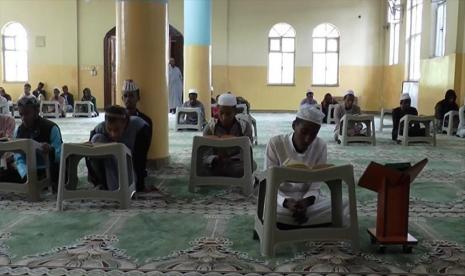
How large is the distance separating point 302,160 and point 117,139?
1755mm

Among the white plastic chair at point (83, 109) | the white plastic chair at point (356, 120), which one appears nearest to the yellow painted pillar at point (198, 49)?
the white plastic chair at point (83, 109)

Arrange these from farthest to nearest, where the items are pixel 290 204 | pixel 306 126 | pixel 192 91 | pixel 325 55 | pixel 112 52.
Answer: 1. pixel 325 55
2. pixel 112 52
3. pixel 192 91
4. pixel 306 126
5. pixel 290 204

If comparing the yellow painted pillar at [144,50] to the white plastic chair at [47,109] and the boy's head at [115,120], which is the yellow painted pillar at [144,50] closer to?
the boy's head at [115,120]

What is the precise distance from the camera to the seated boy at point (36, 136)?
15.0 ft

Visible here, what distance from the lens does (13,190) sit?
14.7ft

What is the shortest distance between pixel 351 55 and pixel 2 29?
35.0ft

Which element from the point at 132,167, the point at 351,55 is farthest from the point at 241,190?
the point at 351,55

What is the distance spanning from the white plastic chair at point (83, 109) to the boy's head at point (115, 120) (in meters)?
10.2

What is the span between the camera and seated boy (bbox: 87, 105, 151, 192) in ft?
14.6

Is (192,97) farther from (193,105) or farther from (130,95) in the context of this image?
(130,95)

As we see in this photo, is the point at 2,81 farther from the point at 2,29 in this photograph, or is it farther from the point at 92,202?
the point at 92,202

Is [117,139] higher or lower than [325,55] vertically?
lower

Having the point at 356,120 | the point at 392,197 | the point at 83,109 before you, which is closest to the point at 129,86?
the point at 392,197

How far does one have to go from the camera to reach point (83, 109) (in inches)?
578
